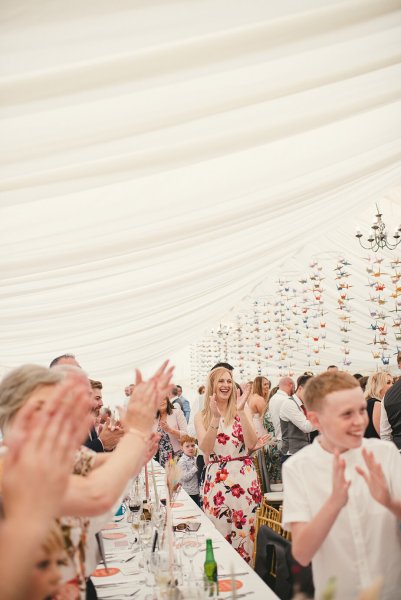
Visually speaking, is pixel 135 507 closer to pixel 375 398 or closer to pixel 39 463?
pixel 39 463

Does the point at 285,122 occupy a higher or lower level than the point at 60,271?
higher

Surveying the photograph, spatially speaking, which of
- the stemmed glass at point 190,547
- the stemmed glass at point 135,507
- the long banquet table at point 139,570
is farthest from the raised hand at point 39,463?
the stemmed glass at point 135,507

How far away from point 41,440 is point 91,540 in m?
1.05

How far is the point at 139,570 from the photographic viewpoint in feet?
8.38

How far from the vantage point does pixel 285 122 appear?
204 cm

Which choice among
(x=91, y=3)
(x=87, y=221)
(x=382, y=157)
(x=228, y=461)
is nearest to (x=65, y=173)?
(x=87, y=221)

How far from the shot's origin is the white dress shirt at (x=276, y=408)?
20.8 feet

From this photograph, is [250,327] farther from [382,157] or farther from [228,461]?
[382,157]

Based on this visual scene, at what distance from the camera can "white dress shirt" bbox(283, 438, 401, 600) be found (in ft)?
5.83

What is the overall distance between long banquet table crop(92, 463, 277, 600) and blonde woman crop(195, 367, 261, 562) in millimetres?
428

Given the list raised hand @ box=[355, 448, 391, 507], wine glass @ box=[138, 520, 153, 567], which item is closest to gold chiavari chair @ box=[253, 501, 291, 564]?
wine glass @ box=[138, 520, 153, 567]

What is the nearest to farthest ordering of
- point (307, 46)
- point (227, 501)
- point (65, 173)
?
1. point (307, 46)
2. point (65, 173)
3. point (227, 501)

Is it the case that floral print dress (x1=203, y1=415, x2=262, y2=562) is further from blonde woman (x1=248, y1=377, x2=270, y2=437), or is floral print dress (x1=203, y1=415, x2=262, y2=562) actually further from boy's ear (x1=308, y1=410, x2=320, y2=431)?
blonde woman (x1=248, y1=377, x2=270, y2=437)

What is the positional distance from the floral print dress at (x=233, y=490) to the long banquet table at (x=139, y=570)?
16.7 inches
